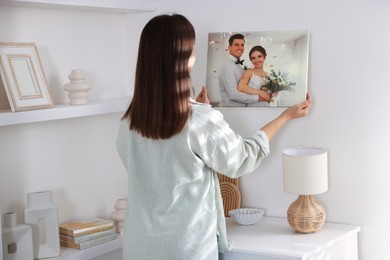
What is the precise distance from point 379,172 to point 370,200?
0.38ft

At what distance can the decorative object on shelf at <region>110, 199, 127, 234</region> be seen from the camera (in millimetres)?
2869

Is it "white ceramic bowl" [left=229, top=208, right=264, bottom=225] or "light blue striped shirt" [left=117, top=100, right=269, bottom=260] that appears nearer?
"light blue striped shirt" [left=117, top=100, right=269, bottom=260]

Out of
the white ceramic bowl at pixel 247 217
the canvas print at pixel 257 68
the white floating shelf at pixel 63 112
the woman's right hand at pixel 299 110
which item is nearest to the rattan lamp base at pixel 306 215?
the white ceramic bowl at pixel 247 217

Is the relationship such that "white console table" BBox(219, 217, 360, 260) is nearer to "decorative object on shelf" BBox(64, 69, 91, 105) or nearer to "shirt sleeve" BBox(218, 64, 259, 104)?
"shirt sleeve" BBox(218, 64, 259, 104)

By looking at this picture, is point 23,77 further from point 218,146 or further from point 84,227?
point 218,146

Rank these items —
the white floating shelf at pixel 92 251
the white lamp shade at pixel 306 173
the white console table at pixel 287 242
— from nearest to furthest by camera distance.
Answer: the white console table at pixel 287 242 < the white lamp shade at pixel 306 173 < the white floating shelf at pixel 92 251

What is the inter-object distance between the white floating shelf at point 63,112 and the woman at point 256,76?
1.74ft

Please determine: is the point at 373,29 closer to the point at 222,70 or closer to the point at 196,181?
the point at 222,70

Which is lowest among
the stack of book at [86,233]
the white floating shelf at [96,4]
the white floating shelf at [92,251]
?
the white floating shelf at [92,251]

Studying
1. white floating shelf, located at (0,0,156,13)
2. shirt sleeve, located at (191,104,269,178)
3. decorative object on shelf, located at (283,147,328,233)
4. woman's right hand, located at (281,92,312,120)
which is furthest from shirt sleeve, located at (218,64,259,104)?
shirt sleeve, located at (191,104,269,178)

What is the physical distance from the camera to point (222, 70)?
286 cm

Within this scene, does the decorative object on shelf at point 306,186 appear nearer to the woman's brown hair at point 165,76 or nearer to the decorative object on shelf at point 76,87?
→ the woman's brown hair at point 165,76

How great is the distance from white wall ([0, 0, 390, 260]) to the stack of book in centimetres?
12

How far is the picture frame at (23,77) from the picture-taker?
95.6 inches
